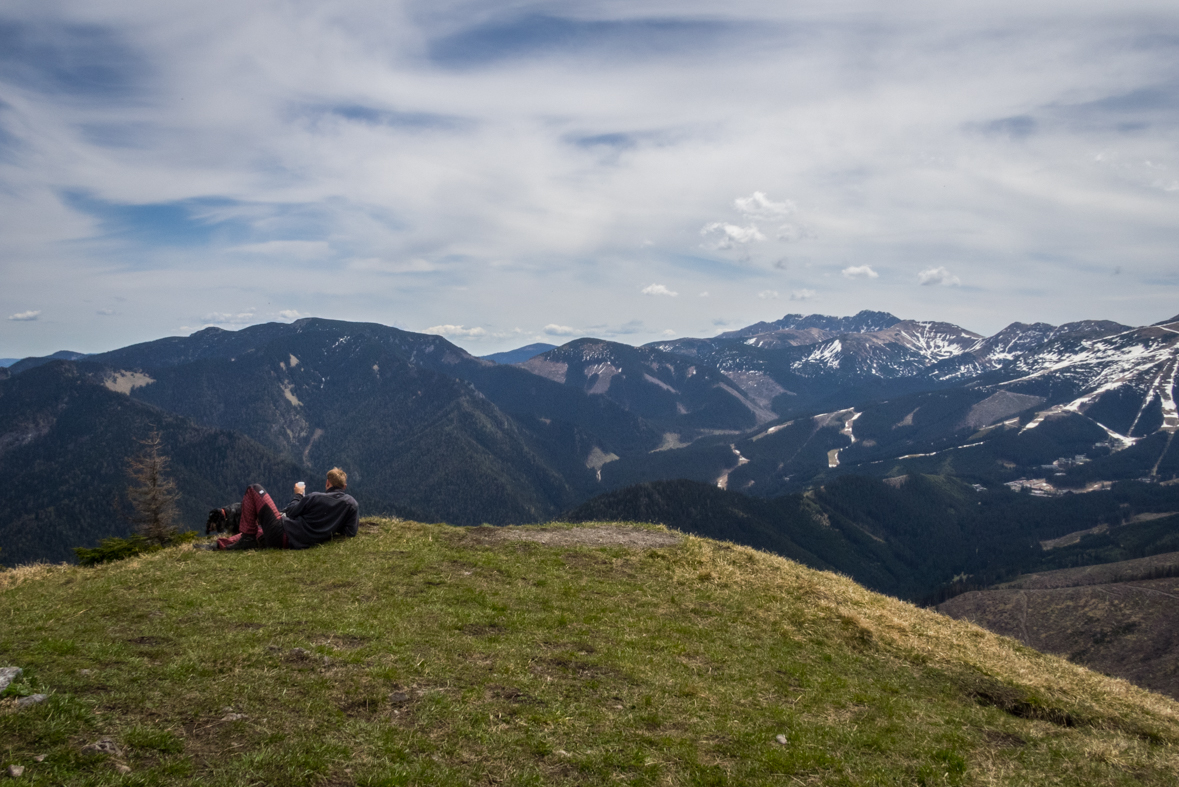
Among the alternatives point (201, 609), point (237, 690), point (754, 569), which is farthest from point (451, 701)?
point (754, 569)

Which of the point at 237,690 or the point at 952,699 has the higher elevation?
the point at 237,690

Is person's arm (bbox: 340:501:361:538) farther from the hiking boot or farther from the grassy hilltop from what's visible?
the hiking boot

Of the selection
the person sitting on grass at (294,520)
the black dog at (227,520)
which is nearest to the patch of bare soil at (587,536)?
the person sitting on grass at (294,520)

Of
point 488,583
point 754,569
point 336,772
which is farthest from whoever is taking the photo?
point 754,569

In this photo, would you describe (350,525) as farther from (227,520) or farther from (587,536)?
(587,536)

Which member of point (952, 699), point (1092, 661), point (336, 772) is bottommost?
point (1092, 661)

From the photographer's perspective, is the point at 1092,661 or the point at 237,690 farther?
the point at 1092,661

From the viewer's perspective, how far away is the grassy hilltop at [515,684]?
8.91 m

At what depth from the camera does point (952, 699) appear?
48.6 feet

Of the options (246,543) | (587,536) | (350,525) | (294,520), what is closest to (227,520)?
(246,543)

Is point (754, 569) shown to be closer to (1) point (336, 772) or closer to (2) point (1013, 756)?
(2) point (1013, 756)

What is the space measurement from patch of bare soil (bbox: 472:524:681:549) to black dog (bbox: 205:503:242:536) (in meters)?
9.32

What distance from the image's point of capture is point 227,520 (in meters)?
23.8

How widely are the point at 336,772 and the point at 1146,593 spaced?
233m
